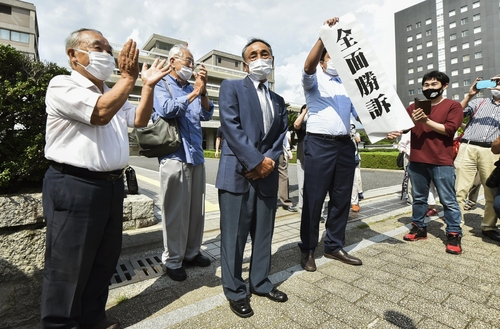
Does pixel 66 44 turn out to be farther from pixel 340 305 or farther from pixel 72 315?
pixel 340 305

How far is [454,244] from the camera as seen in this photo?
342 centimetres

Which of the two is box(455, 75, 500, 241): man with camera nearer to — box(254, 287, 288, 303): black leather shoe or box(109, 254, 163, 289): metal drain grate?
box(254, 287, 288, 303): black leather shoe

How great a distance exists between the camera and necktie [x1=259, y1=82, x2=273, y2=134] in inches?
95.0

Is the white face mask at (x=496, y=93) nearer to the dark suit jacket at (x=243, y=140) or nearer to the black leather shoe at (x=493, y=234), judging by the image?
the black leather shoe at (x=493, y=234)

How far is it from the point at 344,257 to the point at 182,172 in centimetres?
195

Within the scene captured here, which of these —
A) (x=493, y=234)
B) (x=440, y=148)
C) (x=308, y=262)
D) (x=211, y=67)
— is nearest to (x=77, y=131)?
(x=308, y=262)

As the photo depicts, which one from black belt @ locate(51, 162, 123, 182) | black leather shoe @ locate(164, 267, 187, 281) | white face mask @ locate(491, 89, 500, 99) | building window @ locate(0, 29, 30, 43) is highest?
building window @ locate(0, 29, 30, 43)

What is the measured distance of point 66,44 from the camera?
5.94 ft

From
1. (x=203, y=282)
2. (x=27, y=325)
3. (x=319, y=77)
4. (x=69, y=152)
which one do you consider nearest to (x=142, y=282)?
(x=203, y=282)

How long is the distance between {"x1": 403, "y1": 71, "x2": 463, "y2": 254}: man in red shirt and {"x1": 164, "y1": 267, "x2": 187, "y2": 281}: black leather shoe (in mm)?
2971

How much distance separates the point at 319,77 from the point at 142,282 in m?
2.73

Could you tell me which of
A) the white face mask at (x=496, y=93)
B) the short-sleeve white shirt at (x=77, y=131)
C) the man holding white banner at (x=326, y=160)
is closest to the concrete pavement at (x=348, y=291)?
the man holding white banner at (x=326, y=160)

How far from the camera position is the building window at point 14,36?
32.2m

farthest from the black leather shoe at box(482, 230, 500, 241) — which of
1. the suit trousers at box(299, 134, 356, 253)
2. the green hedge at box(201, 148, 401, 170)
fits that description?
the green hedge at box(201, 148, 401, 170)
